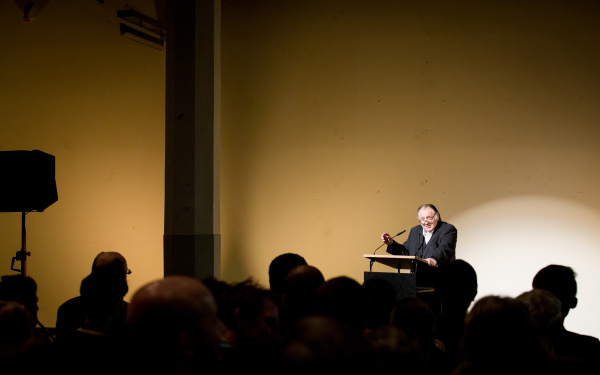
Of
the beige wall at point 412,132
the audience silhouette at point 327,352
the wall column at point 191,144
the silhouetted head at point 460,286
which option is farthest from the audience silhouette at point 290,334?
the beige wall at point 412,132

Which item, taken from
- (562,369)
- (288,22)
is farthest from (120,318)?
(288,22)

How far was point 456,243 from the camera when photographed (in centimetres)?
583

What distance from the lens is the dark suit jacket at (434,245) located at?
5375mm

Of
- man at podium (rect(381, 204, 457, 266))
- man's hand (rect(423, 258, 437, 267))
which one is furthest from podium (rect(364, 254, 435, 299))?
man at podium (rect(381, 204, 457, 266))

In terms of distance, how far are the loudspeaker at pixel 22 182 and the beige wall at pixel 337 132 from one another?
144 cm

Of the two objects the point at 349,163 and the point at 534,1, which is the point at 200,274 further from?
the point at 534,1

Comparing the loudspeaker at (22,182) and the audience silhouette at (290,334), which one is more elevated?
the loudspeaker at (22,182)

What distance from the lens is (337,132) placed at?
20.6 feet

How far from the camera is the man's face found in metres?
5.54

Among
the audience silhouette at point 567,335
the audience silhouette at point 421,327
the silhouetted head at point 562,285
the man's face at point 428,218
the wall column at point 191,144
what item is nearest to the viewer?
the audience silhouette at point 421,327

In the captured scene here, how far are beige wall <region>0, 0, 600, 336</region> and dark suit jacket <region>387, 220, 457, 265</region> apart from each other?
0.41m

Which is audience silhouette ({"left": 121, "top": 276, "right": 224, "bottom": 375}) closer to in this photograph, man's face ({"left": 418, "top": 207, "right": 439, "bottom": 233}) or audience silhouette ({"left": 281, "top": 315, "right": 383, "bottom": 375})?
audience silhouette ({"left": 281, "top": 315, "right": 383, "bottom": 375})

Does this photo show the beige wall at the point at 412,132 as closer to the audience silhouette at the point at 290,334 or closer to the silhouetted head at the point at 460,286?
the silhouetted head at the point at 460,286

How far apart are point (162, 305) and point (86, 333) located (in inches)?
43.1
